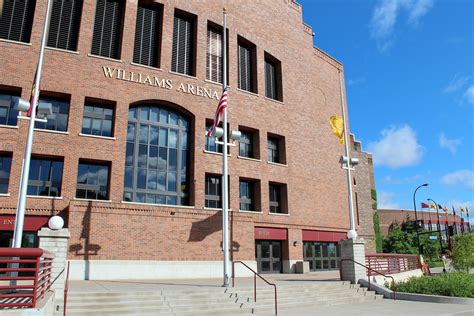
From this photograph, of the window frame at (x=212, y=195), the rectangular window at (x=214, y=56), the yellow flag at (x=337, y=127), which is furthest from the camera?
the rectangular window at (x=214, y=56)

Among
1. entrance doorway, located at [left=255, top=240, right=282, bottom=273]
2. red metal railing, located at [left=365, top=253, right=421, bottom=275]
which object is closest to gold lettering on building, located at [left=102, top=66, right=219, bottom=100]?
entrance doorway, located at [left=255, top=240, right=282, bottom=273]

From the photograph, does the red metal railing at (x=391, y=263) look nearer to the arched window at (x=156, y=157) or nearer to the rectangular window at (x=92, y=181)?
the arched window at (x=156, y=157)

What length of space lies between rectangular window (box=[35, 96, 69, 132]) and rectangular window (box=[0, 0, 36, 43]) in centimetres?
398

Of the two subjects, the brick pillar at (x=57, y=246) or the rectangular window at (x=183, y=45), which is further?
the rectangular window at (x=183, y=45)

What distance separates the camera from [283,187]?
105 feet

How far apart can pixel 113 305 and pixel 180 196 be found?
13.2 m

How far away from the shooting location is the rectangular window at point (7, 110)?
23.2 meters

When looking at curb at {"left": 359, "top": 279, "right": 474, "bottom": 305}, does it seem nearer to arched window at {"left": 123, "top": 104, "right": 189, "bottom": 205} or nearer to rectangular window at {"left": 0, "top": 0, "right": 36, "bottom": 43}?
arched window at {"left": 123, "top": 104, "right": 189, "bottom": 205}

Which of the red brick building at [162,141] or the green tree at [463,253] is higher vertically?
the red brick building at [162,141]

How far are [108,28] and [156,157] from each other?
923 centimetres

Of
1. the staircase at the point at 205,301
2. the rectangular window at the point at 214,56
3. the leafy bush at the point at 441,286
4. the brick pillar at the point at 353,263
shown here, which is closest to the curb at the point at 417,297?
the brick pillar at the point at 353,263

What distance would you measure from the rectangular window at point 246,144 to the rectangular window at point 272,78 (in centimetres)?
441

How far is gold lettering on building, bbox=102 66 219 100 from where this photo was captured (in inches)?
1005

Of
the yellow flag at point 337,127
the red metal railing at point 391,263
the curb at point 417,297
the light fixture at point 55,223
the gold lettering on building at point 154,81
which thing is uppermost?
the gold lettering on building at point 154,81
